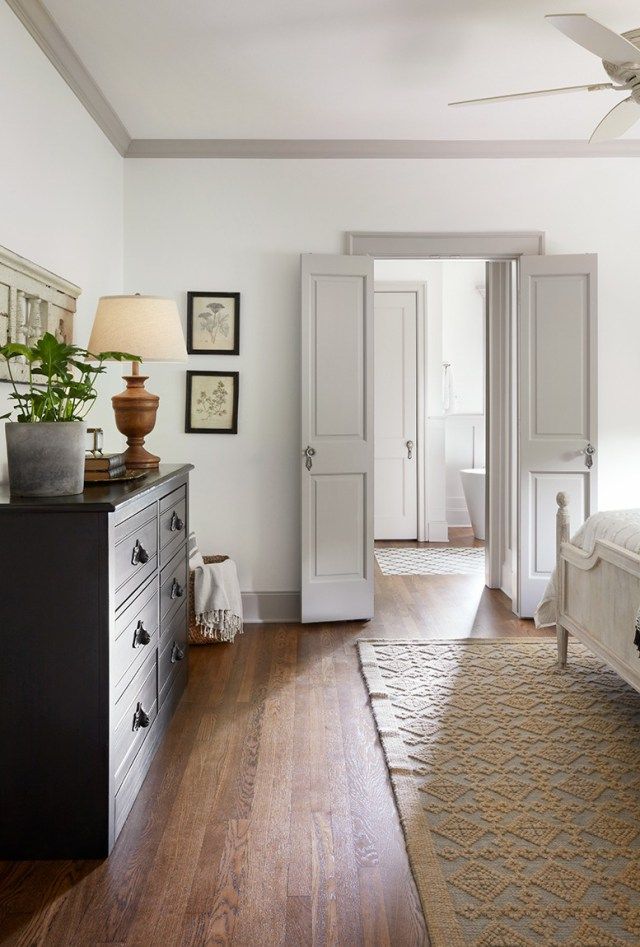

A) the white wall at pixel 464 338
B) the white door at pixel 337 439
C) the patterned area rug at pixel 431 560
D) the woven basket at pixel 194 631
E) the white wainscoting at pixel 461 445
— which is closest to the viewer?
the woven basket at pixel 194 631

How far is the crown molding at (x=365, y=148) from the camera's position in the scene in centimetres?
432

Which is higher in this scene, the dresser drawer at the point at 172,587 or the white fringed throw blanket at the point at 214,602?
the dresser drawer at the point at 172,587

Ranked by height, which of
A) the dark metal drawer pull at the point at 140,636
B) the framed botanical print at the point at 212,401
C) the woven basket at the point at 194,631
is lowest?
the woven basket at the point at 194,631

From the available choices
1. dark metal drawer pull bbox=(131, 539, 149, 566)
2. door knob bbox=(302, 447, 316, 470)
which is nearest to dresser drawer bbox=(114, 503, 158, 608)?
dark metal drawer pull bbox=(131, 539, 149, 566)

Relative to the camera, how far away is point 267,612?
4461 mm

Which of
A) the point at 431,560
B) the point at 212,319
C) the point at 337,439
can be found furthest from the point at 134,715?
the point at 431,560

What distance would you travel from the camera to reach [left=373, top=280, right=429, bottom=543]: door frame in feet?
23.2

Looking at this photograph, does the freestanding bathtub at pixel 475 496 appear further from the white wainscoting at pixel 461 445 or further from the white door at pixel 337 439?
the white door at pixel 337 439

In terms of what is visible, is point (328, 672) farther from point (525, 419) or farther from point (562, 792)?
point (525, 419)

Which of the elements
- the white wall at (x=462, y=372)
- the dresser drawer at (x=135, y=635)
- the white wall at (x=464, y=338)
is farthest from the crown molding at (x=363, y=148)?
the white wall at (x=464, y=338)

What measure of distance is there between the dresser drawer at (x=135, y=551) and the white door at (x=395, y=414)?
4669 mm

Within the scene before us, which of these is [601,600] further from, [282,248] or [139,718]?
[282,248]

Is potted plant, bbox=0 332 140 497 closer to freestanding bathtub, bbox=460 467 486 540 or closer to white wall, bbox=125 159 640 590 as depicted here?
white wall, bbox=125 159 640 590

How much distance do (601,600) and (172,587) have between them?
1669mm
